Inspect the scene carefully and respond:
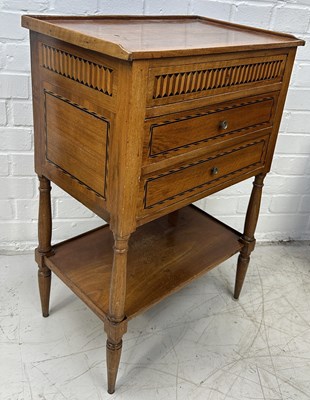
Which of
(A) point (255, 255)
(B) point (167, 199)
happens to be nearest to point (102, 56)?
(B) point (167, 199)

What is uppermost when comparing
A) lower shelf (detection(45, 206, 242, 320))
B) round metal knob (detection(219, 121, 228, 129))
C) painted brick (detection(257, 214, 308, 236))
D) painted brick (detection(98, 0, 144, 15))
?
painted brick (detection(98, 0, 144, 15))

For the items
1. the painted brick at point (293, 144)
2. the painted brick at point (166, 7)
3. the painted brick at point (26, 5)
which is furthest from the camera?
the painted brick at point (293, 144)

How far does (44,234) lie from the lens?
1403 mm

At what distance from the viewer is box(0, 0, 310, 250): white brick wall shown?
152cm

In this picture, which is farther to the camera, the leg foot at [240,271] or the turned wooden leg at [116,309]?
the leg foot at [240,271]

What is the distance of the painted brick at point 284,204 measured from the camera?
2.06 m

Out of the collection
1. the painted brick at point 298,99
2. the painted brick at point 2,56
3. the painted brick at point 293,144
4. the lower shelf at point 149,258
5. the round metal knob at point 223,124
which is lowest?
the lower shelf at point 149,258

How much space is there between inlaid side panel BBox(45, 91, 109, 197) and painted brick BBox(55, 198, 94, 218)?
57 cm

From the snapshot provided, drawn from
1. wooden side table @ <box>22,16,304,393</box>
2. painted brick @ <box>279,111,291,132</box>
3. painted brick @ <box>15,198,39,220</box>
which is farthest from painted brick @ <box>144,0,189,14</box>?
painted brick @ <box>15,198,39,220</box>

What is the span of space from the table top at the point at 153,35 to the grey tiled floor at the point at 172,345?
3.07 feet

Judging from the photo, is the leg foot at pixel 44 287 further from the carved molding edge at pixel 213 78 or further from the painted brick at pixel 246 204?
the painted brick at pixel 246 204

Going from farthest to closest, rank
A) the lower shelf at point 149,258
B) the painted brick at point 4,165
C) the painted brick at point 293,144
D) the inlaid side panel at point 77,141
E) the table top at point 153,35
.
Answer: the painted brick at point 293,144 → the painted brick at point 4,165 → the lower shelf at point 149,258 → the inlaid side panel at point 77,141 → the table top at point 153,35

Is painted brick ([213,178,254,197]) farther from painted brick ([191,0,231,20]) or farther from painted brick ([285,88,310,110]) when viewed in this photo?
painted brick ([191,0,231,20])

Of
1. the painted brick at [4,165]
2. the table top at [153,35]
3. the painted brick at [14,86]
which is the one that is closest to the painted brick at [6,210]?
the painted brick at [4,165]
